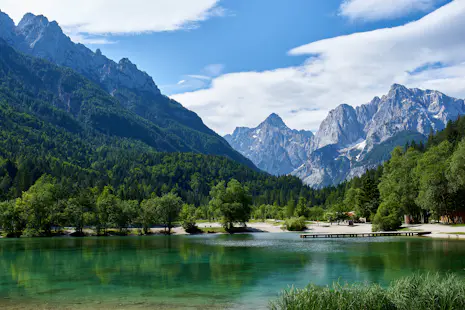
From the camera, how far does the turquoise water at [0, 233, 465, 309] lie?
30172 mm

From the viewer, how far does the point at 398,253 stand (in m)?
56.5

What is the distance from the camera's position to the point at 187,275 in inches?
1655

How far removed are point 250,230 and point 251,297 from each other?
10327 cm

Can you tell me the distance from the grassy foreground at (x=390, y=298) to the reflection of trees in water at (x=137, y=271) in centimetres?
1531

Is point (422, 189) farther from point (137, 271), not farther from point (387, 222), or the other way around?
point (137, 271)

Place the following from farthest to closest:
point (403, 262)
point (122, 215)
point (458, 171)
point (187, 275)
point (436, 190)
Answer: point (122, 215), point (436, 190), point (458, 171), point (403, 262), point (187, 275)

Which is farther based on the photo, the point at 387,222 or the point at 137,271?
the point at 387,222

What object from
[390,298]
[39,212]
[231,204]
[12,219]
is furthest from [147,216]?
[390,298]

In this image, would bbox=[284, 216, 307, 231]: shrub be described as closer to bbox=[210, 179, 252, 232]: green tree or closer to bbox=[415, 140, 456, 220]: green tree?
bbox=[210, 179, 252, 232]: green tree

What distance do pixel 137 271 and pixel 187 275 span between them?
6786 mm

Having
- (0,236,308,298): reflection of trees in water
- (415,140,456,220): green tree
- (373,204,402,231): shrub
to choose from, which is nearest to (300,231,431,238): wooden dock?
(373,204,402,231): shrub

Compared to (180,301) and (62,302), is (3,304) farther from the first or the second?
(180,301)

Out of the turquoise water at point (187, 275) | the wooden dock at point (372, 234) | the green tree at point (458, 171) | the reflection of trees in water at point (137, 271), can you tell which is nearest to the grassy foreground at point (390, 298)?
the turquoise water at point (187, 275)

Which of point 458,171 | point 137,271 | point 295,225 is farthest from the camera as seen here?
point 295,225
